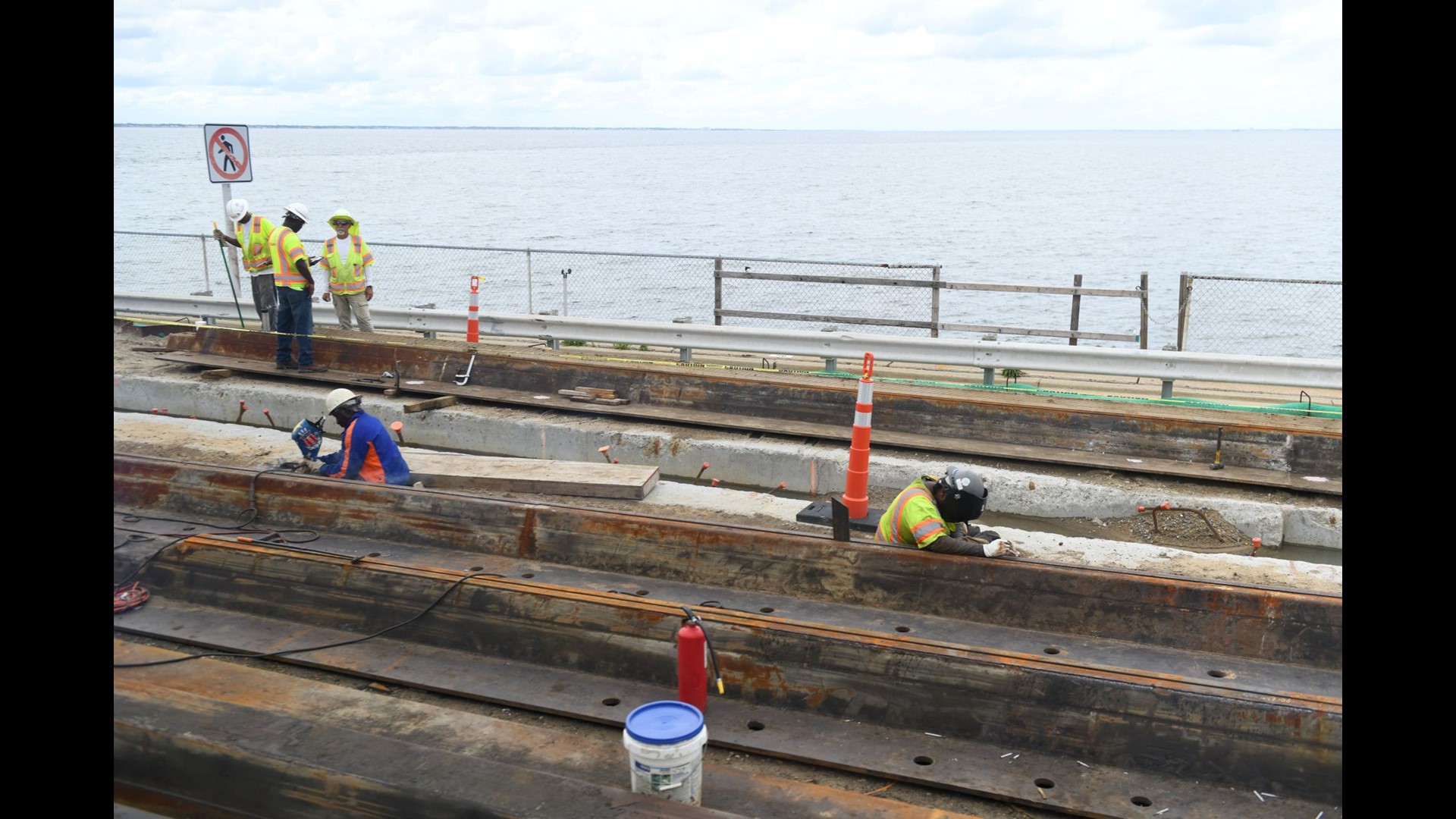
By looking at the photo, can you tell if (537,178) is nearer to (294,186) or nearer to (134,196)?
(294,186)

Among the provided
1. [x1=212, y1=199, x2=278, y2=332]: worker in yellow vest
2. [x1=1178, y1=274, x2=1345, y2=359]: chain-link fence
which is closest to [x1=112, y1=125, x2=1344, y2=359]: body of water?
[x1=1178, y1=274, x2=1345, y2=359]: chain-link fence

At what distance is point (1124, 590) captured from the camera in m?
6.19

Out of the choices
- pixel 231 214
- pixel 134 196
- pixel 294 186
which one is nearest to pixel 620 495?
pixel 231 214

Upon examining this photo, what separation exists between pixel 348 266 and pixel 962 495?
11.1 metres

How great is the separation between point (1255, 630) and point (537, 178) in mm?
117807

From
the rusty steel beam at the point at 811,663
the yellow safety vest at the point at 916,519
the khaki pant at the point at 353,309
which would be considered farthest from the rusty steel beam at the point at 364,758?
the khaki pant at the point at 353,309

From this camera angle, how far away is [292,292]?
13742mm

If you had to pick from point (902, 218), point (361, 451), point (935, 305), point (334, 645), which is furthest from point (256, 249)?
point (902, 218)

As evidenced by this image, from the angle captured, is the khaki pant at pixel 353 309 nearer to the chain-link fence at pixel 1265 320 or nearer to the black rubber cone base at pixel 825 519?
the black rubber cone base at pixel 825 519

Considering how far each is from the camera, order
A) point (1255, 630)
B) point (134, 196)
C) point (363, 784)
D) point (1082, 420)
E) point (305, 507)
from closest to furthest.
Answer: point (363, 784) → point (1255, 630) → point (305, 507) → point (1082, 420) → point (134, 196)

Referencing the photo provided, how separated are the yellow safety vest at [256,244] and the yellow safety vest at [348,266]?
1.14 m

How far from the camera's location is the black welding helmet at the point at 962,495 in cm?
637

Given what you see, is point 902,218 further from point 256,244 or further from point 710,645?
point 710,645

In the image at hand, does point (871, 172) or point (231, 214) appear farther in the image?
point (871, 172)
